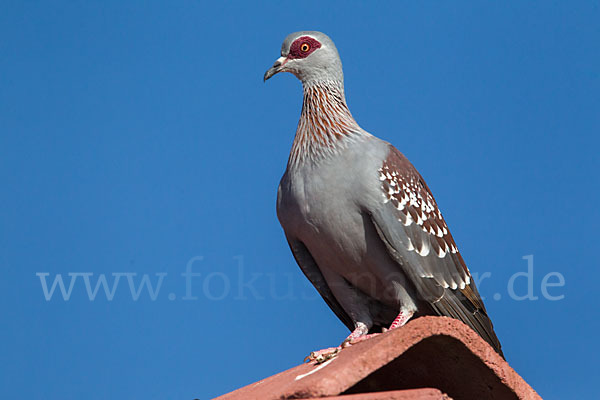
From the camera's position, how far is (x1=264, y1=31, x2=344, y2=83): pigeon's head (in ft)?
20.1

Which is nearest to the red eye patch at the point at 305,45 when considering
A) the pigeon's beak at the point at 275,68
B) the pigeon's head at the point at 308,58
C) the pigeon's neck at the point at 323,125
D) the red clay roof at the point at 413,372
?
the pigeon's head at the point at 308,58

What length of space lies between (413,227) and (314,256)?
31.5 inches

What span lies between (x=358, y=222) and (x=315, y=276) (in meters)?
0.82

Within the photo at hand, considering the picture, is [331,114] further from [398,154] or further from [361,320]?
[361,320]

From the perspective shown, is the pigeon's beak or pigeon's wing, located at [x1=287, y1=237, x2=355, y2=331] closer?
pigeon's wing, located at [x1=287, y1=237, x2=355, y2=331]

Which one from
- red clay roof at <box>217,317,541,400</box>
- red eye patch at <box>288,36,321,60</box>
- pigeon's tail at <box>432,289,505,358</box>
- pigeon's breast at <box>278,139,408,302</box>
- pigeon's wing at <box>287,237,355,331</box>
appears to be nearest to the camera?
red clay roof at <box>217,317,541,400</box>

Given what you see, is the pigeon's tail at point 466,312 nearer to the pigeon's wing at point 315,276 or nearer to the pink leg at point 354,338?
the pink leg at point 354,338

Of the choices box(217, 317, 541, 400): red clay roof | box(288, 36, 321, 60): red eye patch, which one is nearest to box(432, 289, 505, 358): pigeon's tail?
box(217, 317, 541, 400): red clay roof

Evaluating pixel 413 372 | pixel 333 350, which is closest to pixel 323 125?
pixel 333 350

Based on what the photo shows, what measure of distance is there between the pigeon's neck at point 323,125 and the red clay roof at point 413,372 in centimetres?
179

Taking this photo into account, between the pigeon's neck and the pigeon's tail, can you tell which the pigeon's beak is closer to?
the pigeon's neck

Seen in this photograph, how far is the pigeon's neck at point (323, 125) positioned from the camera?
5.66m

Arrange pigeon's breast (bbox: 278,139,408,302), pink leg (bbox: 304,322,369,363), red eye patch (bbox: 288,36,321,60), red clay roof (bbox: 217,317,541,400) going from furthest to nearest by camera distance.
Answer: red eye patch (bbox: 288,36,321,60) → pigeon's breast (bbox: 278,139,408,302) → pink leg (bbox: 304,322,369,363) → red clay roof (bbox: 217,317,541,400)

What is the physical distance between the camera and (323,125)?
5832mm
